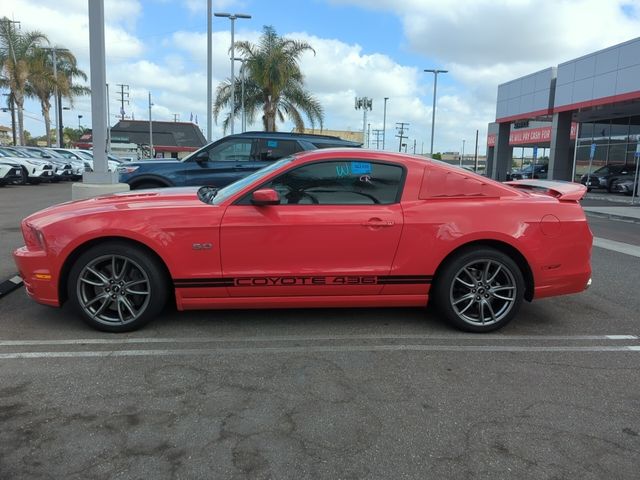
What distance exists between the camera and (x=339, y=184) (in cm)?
465

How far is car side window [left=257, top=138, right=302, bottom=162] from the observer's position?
995 centimetres

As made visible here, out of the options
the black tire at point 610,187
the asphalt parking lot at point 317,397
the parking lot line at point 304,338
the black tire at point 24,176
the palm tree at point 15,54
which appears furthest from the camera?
the palm tree at point 15,54

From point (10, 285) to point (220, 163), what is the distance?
4671 mm

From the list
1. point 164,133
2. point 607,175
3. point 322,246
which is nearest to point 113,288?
point 322,246

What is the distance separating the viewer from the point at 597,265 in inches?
304

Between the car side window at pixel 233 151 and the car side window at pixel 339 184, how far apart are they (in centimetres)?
542

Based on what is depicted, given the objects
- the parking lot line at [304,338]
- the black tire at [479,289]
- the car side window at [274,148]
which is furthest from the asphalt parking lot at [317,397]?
the car side window at [274,148]

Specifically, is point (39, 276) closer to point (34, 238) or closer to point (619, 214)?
point (34, 238)

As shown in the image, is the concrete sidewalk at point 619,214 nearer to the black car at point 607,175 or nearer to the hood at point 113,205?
the black car at point 607,175

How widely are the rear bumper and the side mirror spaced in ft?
5.78

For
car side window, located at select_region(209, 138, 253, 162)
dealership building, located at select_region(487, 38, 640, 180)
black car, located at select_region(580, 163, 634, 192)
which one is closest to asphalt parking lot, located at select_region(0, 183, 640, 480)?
car side window, located at select_region(209, 138, 253, 162)

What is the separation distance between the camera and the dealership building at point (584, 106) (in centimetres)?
2272

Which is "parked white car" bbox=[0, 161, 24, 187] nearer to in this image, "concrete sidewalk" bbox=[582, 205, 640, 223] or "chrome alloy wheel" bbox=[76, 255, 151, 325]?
"chrome alloy wheel" bbox=[76, 255, 151, 325]

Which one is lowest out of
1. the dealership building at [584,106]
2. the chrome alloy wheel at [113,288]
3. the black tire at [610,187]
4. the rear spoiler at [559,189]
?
the chrome alloy wheel at [113,288]
